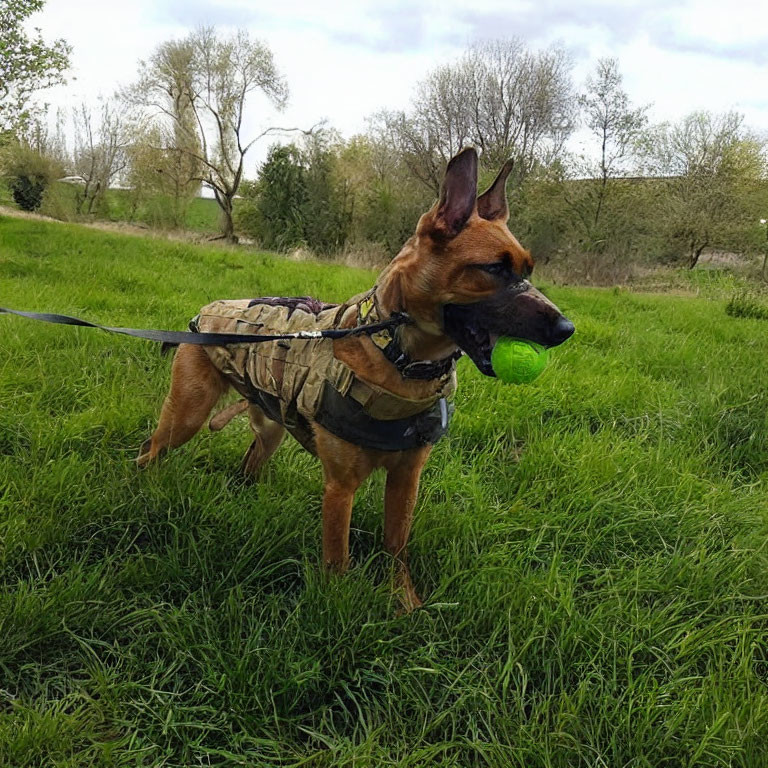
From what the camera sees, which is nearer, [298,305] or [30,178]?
[298,305]

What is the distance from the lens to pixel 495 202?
1921 mm

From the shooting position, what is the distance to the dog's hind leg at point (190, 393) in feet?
8.16

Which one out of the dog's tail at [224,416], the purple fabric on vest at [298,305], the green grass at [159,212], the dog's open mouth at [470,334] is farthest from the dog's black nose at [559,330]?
the green grass at [159,212]

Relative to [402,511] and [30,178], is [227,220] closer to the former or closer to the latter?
[30,178]

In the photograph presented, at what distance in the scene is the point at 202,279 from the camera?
25.7 ft

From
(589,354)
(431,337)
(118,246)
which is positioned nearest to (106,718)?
(431,337)

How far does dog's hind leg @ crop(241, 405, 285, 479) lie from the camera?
2.84 meters

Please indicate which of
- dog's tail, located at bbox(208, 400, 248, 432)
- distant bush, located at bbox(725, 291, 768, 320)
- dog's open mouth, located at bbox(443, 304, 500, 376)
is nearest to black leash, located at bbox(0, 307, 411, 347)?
dog's open mouth, located at bbox(443, 304, 500, 376)

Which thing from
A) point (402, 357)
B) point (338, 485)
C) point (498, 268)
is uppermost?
point (498, 268)

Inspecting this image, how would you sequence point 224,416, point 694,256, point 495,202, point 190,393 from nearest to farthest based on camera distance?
point 495,202, point 190,393, point 224,416, point 694,256

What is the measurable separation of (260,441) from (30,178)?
30.4 meters

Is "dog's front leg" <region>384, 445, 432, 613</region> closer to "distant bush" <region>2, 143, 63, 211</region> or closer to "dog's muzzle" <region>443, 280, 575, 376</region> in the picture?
"dog's muzzle" <region>443, 280, 575, 376</region>

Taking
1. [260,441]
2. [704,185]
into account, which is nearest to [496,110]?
[704,185]

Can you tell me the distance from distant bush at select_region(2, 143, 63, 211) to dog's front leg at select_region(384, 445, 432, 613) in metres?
30.3
